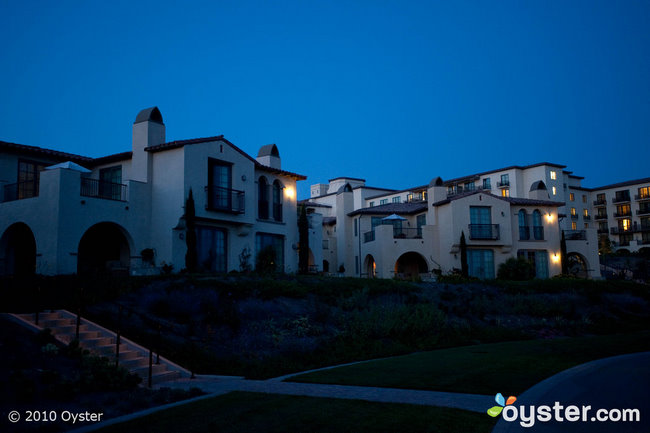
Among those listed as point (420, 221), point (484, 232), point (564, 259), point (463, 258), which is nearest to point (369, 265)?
point (420, 221)

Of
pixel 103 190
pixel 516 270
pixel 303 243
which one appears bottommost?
pixel 516 270

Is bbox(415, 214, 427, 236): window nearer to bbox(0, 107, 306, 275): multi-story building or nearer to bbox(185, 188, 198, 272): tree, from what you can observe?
bbox(0, 107, 306, 275): multi-story building

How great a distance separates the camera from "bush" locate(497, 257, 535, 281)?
126ft

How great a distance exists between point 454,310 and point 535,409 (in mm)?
15488

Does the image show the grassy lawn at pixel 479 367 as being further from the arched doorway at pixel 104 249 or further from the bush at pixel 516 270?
the bush at pixel 516 270

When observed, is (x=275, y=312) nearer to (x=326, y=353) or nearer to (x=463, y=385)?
(x=326, y=353)

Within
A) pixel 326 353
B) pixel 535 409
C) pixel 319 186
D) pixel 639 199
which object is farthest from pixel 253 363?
pixel 639 199

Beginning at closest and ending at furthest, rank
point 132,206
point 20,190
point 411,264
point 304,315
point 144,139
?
point 304,315
point 20,190
point 132,206
point 144,139
point 411,264

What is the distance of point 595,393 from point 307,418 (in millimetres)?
5519

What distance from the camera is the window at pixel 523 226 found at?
44406 millimetres

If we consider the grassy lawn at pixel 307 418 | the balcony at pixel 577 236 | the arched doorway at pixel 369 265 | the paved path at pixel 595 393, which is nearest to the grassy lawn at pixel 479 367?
the paved path at pixel 595 393

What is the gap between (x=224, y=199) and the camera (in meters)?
29.9

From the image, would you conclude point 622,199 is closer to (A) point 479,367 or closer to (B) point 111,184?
(B) point 111,184

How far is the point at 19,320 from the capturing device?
13.5 meters
